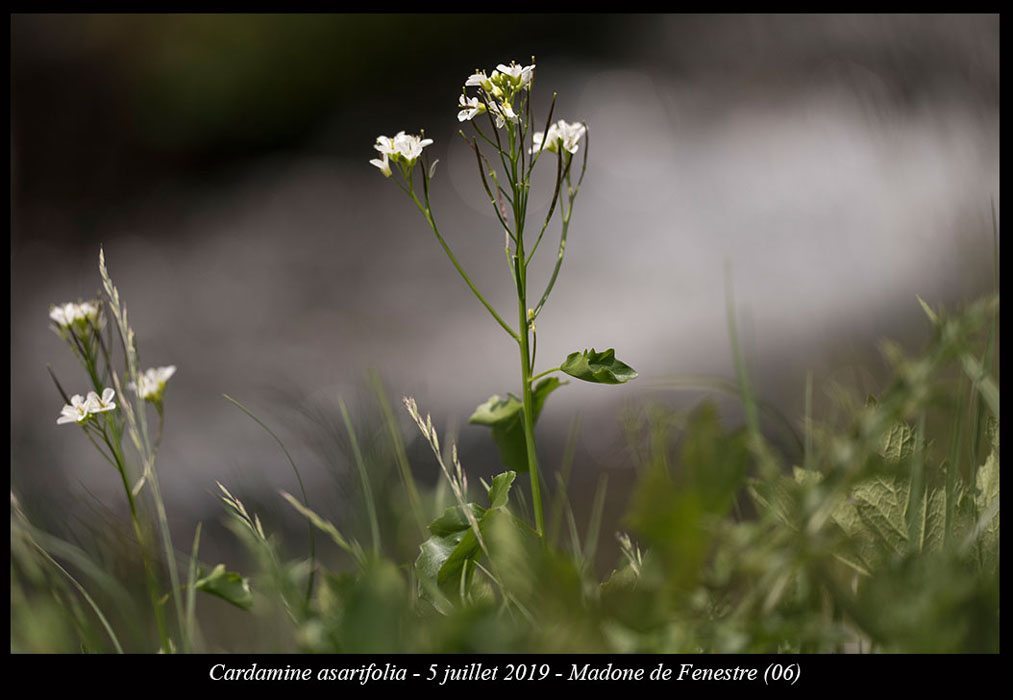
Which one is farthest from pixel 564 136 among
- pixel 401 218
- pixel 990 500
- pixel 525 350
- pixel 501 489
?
pixel 401 218

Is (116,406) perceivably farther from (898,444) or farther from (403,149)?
(898,444)

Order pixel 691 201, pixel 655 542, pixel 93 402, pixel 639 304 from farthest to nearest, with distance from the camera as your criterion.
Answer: pixel 691 201
pixel 639 304
pixel 93 402
pixel 655 542

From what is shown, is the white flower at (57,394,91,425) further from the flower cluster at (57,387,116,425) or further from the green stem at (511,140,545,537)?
the green stem at (511,140,545,537)

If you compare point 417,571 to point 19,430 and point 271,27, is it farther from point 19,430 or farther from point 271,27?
point 271,27

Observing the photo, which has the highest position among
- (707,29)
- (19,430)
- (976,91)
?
(707,29)

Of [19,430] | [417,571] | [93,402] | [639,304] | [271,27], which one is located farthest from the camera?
[271,27]

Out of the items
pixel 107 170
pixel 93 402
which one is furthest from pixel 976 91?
pixel 107 170

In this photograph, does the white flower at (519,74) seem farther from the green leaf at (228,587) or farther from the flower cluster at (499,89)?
the green leaf at (228,587)

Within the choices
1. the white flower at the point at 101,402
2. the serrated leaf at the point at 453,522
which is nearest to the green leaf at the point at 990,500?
the serrated leaf at the point at 453,522
